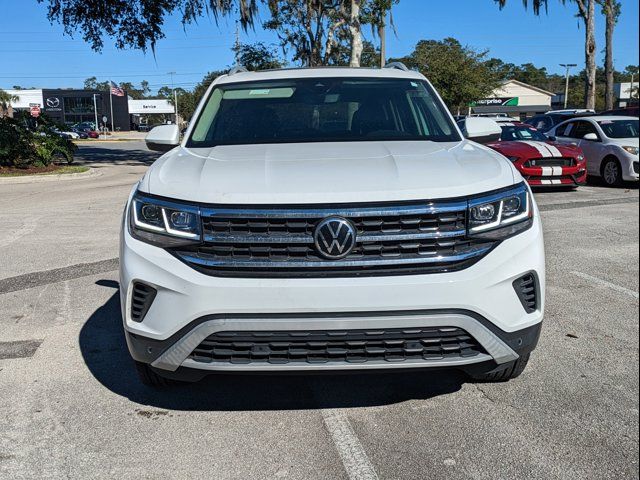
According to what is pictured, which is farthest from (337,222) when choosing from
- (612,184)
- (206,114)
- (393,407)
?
(612,184)

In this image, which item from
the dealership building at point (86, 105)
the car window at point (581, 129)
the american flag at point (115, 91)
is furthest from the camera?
the dealership building at point (86, 105)

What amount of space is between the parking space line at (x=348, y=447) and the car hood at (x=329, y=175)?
44.9 inches

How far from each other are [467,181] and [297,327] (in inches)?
41.0

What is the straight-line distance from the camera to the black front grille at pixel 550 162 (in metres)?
12.6

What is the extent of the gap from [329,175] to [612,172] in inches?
496

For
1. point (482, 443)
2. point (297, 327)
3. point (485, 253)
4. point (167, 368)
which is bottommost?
point (482, 443)

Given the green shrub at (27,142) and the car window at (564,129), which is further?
the green shrub at (27,142)

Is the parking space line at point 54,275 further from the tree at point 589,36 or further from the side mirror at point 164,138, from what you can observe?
the tree at point 589,36

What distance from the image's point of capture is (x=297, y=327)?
285 centimetres

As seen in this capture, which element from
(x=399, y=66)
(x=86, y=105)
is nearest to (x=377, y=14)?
(x=399, y=66)

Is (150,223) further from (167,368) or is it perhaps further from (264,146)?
(264,146)

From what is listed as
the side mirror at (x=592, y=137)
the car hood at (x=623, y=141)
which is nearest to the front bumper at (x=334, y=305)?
the car hood at (x=623, y=141)

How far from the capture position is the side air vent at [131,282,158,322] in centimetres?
302

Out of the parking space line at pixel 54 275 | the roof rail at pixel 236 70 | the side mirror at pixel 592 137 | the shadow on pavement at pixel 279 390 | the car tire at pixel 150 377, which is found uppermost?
the roof rail at pixel 236 70
